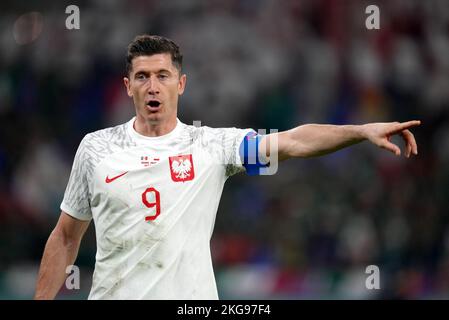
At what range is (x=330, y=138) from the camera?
484cm

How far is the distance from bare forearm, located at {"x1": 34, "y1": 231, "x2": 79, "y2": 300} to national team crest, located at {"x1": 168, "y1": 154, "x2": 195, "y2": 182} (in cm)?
80

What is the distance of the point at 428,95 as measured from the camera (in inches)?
436

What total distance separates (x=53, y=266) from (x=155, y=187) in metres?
0.80

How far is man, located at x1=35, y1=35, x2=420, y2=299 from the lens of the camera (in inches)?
193

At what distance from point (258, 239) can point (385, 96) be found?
7.75 feet

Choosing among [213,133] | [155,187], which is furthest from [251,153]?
[155,187]

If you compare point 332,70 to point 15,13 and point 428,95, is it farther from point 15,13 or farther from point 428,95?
point 15,13

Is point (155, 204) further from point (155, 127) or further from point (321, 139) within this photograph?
point (321, 139)

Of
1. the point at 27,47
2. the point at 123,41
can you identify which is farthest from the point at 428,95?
the point at 27,47

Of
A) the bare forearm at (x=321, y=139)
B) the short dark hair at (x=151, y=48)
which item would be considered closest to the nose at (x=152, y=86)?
the short dark hair at (x=151, y=48)

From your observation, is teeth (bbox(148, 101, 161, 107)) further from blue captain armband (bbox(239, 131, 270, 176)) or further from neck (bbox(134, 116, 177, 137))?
blue captain armband (bbox(239, 131, 270, 176))

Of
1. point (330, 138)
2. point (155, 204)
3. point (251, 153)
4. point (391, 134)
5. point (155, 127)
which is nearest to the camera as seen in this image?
point (391, 134)
